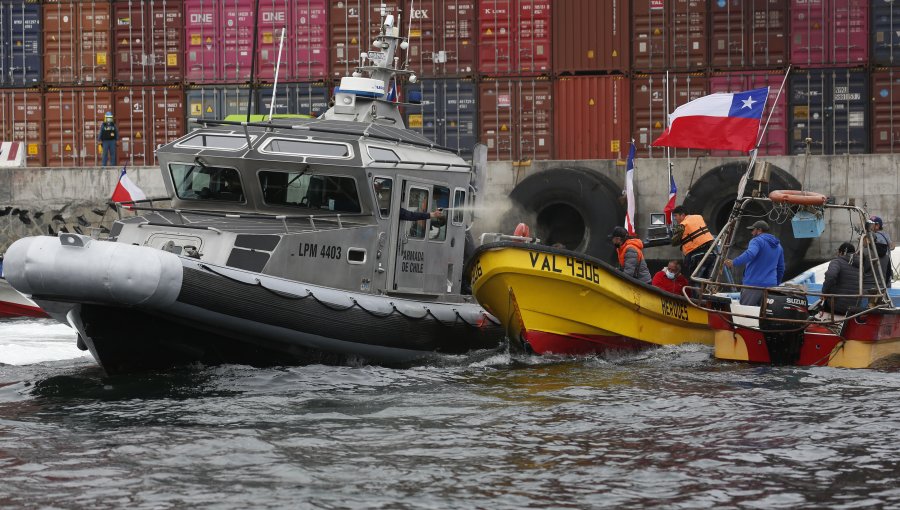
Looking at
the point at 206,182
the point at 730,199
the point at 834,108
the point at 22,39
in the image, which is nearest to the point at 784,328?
the point at 206,182

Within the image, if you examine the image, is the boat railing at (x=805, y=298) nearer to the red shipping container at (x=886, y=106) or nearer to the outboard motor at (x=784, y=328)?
the outboard motor at (x=784, y=328)

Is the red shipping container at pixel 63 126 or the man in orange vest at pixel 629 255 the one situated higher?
the red shipping container at pixel 63 126

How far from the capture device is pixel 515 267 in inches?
526

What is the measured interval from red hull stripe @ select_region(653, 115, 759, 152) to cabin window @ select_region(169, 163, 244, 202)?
16.8 ft

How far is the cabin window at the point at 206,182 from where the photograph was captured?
13.1 meters

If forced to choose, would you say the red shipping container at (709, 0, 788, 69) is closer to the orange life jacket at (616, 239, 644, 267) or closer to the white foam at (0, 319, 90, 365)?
the orange life jacket at (616, 239, 644, 267)

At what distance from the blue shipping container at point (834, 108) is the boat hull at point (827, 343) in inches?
537

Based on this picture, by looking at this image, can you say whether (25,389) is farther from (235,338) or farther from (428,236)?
(428,236)

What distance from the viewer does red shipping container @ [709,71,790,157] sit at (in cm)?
2627

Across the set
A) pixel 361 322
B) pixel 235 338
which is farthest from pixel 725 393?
pixel 235 338

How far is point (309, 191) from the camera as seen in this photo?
1296cm

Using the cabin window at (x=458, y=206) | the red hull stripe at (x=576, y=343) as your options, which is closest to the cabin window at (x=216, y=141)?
the cabin window at (x=458, y=206)

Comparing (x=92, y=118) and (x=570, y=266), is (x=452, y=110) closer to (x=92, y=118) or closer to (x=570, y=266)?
(x=92, y=118)

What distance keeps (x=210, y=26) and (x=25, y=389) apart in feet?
58.0
